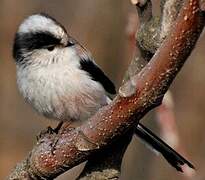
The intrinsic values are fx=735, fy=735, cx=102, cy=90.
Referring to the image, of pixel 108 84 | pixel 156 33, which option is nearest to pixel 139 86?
pixel 156 33

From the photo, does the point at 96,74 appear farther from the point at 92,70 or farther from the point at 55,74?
the point at 55,74

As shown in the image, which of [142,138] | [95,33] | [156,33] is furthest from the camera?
[95,33]

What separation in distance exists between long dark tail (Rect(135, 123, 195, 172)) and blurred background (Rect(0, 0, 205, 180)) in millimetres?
3306

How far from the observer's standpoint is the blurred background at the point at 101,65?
24.4 ft

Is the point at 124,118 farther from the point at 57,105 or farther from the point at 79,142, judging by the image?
the point at 57,105

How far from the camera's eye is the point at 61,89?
Result: 3748mm

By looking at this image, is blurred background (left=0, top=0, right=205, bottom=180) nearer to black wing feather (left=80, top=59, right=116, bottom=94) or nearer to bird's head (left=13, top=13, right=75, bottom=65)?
black wing feather (left=80, top=59, right=116, bottom=94)

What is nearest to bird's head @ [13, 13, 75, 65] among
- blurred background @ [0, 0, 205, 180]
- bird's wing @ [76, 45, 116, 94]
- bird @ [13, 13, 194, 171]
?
bird @ [13, 13, 194, 171]

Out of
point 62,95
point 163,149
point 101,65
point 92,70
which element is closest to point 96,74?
point 92,70

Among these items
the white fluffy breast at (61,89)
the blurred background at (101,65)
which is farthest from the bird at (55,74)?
the blurred background at (101,65)

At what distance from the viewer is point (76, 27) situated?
8.70 m

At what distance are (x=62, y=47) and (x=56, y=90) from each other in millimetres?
222

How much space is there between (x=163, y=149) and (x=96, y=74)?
865mm

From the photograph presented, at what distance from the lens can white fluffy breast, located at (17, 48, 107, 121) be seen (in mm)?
3723
